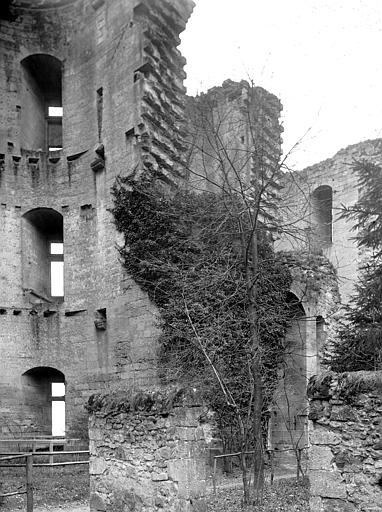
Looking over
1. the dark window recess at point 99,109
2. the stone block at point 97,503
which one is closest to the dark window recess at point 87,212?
the dark window recess at point 99,109

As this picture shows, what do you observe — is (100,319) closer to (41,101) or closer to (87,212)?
(87,212)

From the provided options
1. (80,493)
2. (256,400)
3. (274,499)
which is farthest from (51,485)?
(256,400)

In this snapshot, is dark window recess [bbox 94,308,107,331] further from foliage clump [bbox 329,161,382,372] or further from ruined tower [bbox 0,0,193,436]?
foliage clump [bbox 329,161,382,372]

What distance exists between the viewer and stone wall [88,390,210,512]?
6363mm

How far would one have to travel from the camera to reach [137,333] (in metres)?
13.9

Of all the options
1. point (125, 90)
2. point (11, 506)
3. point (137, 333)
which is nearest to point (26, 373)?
point (137, 333)

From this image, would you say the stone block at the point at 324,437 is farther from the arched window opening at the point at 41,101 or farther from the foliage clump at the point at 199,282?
the arched window opening at the point at 41,101

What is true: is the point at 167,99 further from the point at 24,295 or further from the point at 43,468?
the point at 43,468

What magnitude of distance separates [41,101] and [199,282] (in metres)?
12.1

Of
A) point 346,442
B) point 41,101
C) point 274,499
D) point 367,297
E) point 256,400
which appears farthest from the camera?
point 41,101

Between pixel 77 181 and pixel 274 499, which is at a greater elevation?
pixel 77 181

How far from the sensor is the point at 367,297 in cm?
1138

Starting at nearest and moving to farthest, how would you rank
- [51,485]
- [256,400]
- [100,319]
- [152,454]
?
[152,454], [256,400], [51,485], [100,319]

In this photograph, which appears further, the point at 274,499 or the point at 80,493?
the point at 80,493
